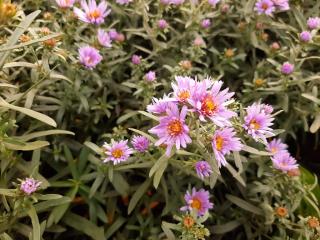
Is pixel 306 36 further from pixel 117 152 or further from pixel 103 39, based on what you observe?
pixel 117 152

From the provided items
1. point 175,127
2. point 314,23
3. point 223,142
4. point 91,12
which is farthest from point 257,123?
point 91,12

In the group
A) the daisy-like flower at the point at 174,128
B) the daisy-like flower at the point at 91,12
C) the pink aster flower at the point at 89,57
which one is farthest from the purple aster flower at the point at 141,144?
the daisy-like flower at the point at 91,12

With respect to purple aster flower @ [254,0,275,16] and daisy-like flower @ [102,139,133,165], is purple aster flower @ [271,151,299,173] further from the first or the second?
purple aster flower @ [254,0,275,16]

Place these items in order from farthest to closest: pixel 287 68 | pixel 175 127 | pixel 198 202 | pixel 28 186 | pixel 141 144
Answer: pixel 287 68, pixel 198 202, pixel 141 144, pixel 28 186, pixel 175 127

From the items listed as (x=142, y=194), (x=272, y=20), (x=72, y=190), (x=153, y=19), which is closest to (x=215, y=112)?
(x=142, y=194)

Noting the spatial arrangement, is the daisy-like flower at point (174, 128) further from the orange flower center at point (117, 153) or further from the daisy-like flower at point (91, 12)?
the daisy-like flower at point (91, 12)
